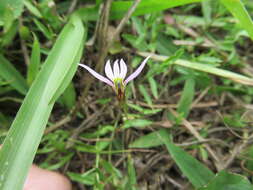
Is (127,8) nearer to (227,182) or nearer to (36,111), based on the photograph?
(36,111)

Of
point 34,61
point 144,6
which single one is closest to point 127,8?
point 144,6

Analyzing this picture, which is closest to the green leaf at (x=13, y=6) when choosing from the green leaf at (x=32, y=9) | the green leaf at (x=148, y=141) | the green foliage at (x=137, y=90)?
the green foliage at (x=137, y=90)

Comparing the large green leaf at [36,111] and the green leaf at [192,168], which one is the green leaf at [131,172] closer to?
the green leaf at [192,168]

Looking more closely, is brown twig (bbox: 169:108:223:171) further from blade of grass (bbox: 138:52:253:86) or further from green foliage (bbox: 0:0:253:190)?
blade of grass (bbox: 138:52:253:86)

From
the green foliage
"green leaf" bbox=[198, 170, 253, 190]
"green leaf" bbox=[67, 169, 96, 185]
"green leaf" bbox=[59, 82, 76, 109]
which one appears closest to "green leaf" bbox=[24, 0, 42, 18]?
the green foliage

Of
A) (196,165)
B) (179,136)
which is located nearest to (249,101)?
(179,136)

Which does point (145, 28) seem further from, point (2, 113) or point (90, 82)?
point (2, 113)

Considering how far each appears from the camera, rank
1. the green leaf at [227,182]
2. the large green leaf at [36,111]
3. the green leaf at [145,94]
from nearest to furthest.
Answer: the large green leaf at [36,111]
the green leaf at [227,182]
the green leaf at [145,94]
